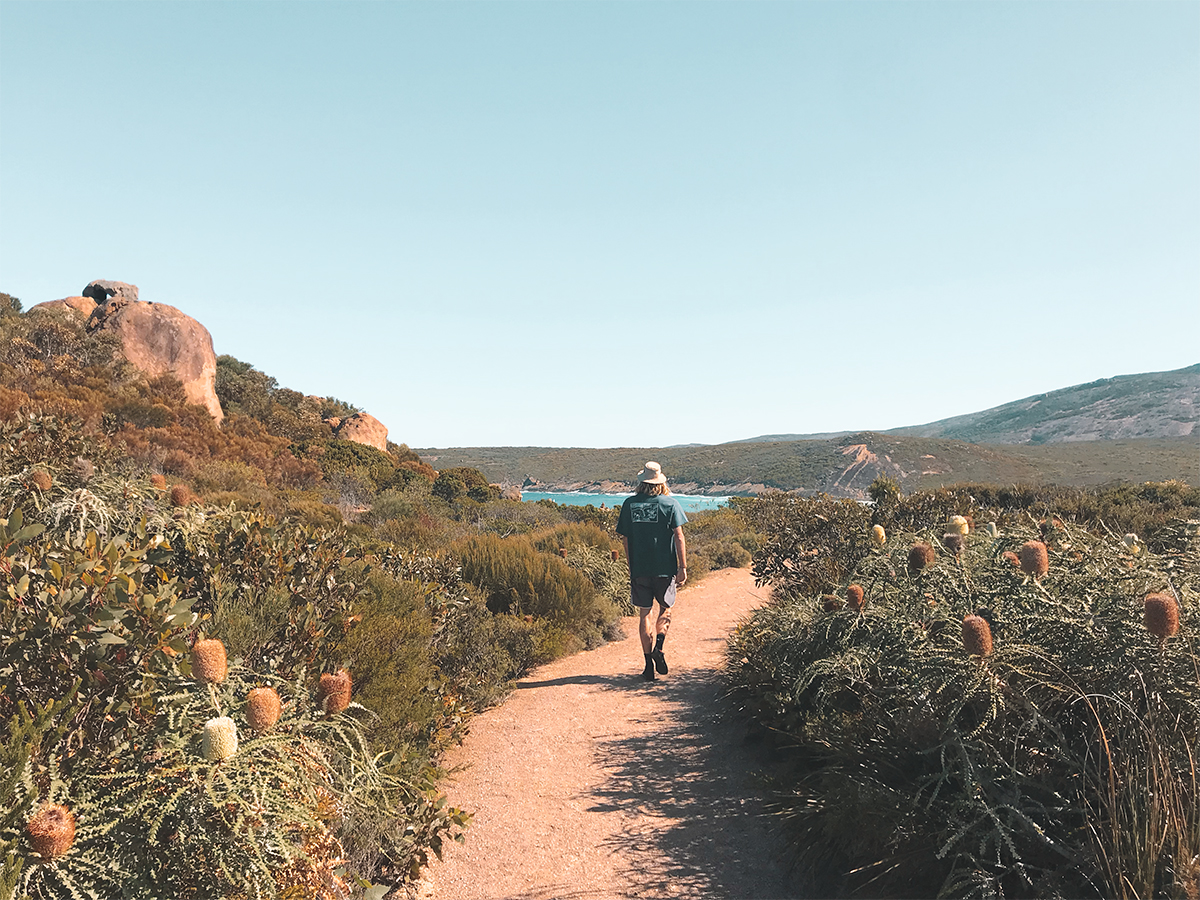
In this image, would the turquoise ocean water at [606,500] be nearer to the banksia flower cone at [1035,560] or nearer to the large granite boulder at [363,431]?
the large granite boulder at [363,431]

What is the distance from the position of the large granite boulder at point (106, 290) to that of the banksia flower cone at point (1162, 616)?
40831 mm

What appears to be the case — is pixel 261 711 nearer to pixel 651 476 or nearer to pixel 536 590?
pixel 651 476

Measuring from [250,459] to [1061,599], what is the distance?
803 inches

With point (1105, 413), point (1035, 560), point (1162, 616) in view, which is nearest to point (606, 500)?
point (1035, 560)

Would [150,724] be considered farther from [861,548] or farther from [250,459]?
[250,459]

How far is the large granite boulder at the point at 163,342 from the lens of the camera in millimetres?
27219

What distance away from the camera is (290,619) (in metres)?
3.31

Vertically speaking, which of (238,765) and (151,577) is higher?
(151,577)

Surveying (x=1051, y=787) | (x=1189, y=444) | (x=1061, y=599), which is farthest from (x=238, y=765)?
(x=1189, y=444)

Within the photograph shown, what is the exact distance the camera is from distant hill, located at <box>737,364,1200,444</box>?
3684 inches

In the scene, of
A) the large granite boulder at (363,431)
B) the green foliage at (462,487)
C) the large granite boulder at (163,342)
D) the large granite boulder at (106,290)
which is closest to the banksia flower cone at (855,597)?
the green foliage at (462,487)

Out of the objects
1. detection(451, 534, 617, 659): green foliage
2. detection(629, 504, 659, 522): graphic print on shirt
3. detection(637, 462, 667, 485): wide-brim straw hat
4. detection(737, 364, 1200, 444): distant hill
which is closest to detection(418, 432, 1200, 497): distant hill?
detection(737, 364, 1200, 444): distant hill

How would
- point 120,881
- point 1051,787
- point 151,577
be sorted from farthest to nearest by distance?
point 151,577
point 1051,787
point 120,881

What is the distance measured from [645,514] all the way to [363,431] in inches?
1172
